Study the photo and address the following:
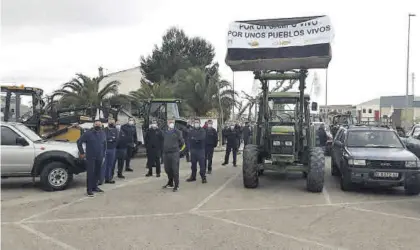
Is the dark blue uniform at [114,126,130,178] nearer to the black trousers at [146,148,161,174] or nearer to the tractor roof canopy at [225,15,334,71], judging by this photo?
the black trousers at [146,148,161,174]

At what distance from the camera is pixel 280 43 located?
1087 centimetres

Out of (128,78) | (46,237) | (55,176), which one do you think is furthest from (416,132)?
(128,78)

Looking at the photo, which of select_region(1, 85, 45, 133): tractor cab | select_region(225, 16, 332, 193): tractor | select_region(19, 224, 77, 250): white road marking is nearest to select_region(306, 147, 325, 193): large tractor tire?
select_region(225, 16, 332, 193): tractor

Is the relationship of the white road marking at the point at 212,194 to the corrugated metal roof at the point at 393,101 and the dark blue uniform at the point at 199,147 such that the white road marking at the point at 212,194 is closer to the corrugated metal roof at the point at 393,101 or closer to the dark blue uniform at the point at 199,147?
the dark blue uniform at the point at 199,147

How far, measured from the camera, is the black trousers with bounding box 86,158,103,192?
9.70m

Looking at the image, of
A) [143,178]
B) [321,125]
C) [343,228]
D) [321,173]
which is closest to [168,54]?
[321,125]

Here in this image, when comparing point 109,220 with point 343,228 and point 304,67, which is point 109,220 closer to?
point 343,228

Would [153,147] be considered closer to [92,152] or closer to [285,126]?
[92,152]

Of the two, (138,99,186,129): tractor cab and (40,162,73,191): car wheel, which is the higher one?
(138,99,186,129): tractor cab

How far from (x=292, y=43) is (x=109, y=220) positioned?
6.14 m

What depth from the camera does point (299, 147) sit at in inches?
449

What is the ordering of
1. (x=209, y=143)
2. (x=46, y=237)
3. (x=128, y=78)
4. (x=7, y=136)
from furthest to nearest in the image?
(x=128, y=78) → (x=209, y=143) → (x=7, y=136) → (x=46, y=237)

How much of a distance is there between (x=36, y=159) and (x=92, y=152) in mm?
1531

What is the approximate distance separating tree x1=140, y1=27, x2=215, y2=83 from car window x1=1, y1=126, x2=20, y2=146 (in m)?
32.3
